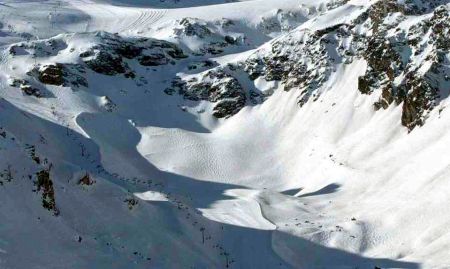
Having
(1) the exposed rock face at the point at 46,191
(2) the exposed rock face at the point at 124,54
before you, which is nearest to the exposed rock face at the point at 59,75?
(2) the exposed rock face at the point at 124,54

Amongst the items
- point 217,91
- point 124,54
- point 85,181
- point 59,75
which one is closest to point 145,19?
point 124,54

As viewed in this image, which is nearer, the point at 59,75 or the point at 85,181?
the point at 85,181

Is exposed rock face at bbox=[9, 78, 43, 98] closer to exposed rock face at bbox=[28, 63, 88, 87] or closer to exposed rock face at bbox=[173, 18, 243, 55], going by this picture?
exposed rock face at bbox=[28, 63, 88, 87]

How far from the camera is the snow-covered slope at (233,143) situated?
16828mm

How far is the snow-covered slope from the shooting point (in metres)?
16.8

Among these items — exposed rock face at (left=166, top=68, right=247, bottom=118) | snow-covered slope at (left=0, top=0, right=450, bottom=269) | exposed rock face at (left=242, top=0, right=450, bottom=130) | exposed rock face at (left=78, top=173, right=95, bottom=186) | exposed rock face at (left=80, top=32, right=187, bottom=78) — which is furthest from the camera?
exposed rock face at (left=80, top=32, right=187, bottom=78)

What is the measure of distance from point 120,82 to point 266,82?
1466 cm

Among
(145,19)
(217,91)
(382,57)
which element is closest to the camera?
(382,57)

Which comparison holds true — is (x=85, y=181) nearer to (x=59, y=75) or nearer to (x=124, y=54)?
(x=59, y=75)

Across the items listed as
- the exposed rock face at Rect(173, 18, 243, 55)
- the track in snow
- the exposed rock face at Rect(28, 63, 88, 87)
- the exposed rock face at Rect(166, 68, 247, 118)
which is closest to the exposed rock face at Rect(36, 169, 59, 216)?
the exposed rock face at Rect(166, 68, 247, 118)

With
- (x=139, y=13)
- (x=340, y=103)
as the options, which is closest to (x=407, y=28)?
(x=340, y=103)

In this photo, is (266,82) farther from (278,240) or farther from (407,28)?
(278,240)

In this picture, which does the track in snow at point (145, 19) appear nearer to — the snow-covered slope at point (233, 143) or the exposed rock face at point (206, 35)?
the snow-covered slope at point (233, 143)

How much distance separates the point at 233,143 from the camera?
153 ft
